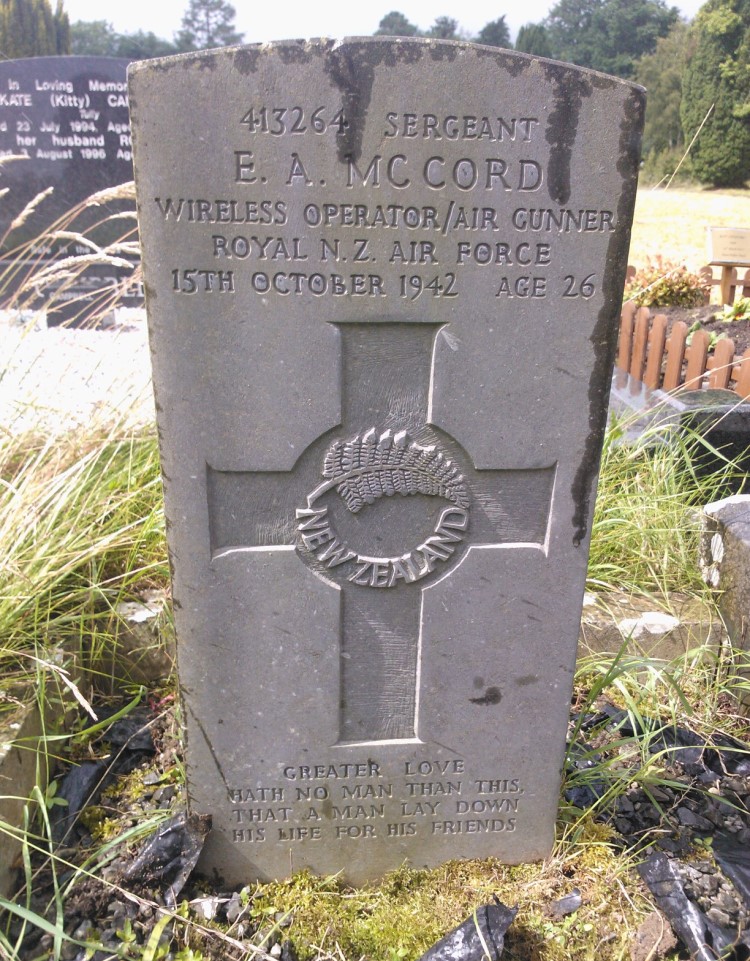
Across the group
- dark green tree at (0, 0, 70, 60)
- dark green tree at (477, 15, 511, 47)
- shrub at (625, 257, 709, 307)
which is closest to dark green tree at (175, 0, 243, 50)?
dark green tree at (477, 15, 511, 47)

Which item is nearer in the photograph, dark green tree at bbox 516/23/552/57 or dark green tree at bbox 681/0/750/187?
dark green tree at bbox 681/0/750/187

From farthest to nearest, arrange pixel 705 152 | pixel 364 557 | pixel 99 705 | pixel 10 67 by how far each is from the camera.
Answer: pixel 705 152
pixel 10 67
pixel 99 705
pixel 364 557

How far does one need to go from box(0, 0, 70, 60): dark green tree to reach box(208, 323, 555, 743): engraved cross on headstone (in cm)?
1925

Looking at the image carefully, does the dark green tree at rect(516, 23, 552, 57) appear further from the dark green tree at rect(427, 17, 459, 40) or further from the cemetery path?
the cemetery path

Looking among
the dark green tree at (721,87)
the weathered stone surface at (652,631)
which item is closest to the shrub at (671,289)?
the weathered stone surface at (652,631)

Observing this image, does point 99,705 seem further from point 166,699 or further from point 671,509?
point 671,509

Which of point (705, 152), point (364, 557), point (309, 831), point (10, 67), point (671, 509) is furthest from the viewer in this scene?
point (705, 152)

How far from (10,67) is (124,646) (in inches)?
249

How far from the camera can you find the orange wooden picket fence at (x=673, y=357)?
4.58 metres

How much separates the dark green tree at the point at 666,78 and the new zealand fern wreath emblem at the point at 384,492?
15609 millimetres

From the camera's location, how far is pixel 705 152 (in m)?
17.7

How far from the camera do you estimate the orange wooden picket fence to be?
458 centimetres

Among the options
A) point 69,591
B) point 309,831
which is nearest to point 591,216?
point 309,831

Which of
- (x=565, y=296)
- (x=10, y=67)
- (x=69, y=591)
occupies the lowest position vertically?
(x=69, y=591)
